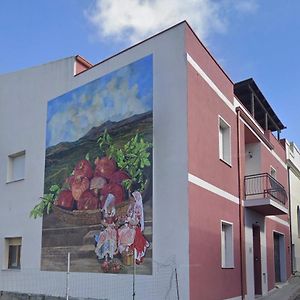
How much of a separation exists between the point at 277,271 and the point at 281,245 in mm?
1370

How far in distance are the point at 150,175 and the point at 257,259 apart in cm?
798

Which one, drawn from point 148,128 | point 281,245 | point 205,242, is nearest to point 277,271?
point 281,245

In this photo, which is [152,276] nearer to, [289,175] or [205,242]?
[205,242]

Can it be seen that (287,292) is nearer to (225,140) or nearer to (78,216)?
(225,140)

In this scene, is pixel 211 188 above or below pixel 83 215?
Result: above

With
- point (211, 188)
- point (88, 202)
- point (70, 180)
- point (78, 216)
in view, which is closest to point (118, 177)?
point (88, 202)

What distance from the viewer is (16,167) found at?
18.2 metres

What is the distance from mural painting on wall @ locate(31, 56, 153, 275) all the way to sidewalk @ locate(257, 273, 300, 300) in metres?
7.19

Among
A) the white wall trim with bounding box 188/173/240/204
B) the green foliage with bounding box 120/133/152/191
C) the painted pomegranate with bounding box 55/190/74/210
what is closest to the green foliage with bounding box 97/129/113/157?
the green foliage with bounding box 120/133/152/191

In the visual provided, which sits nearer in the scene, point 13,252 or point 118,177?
point 118,177

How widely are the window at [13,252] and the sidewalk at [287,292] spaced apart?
366 inches

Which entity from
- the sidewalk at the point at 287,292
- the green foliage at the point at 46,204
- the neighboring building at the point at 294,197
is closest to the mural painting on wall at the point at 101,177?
the green foliage at the point at 46,204

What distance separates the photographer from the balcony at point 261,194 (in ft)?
53.3

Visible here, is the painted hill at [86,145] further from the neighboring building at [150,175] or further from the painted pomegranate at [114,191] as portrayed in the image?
the painted pomegranate at [114,191]
